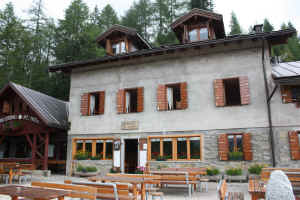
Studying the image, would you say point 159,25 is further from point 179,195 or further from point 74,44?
point 179,195

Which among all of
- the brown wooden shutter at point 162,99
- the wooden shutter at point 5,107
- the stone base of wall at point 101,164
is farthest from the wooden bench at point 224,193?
the wooden shutter at point 5,107

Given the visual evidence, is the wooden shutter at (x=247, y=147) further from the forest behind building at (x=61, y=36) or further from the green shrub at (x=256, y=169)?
the forest behind building at (x=61, y=36)

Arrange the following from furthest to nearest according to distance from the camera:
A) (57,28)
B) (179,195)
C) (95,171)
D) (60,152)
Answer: (57,28) → (60,152) → (95,171) → (179,195)

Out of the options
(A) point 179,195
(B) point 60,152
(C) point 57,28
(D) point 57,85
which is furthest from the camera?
(C) point 57,28

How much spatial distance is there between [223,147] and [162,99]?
3795 mm

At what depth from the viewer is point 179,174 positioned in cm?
939

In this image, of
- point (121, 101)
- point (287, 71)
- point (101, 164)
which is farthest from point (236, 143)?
point (101, 164)

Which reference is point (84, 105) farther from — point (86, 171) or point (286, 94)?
point (286, 94)

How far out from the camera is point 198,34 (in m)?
15.6

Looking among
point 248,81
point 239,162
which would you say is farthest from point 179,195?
point 248,81

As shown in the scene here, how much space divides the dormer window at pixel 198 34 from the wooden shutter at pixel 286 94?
5155 mm

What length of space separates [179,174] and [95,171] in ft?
22.2

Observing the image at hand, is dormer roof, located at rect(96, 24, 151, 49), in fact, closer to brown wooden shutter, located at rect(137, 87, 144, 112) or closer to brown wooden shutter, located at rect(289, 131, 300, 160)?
brown wooden shutter, located at rect(137, 87, 144, 112)

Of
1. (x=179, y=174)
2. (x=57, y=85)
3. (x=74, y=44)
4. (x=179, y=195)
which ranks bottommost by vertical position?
(x=179, y=195)
